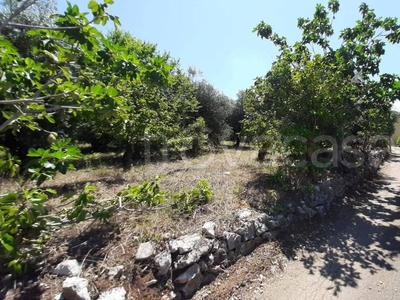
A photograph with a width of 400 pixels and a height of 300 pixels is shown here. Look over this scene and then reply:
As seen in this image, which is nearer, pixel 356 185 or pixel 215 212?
pixel 215 212

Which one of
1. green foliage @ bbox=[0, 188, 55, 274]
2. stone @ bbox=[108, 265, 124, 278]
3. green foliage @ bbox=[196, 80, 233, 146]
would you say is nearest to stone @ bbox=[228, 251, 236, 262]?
stone @ bbox=[108, 265, 124, 278]

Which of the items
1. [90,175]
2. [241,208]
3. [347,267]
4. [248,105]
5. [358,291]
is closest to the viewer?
[358,291]

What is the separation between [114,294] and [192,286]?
1.02 m

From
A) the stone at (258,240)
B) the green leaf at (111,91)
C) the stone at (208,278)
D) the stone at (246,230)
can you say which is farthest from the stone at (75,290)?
the stone at (258,240)

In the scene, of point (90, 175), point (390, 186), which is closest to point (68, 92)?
point (90, 175)

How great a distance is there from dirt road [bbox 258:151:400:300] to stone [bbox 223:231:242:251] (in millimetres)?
705

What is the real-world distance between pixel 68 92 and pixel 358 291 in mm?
4275

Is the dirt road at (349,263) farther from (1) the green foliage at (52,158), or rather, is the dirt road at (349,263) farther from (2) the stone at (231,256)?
(1) the green foliage at (52,158)

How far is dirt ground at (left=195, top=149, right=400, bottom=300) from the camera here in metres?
3.19

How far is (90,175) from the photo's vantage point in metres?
6.93

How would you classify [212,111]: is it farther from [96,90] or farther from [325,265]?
[96,90]

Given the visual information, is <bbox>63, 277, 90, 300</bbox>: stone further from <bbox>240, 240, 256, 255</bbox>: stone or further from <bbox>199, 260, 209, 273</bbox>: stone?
<bbox>240, 240, 256, 255</bbox>: stone

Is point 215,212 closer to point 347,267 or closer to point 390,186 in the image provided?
point 347,267

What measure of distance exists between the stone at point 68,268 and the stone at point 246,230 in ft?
7.58
